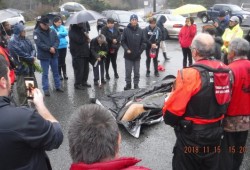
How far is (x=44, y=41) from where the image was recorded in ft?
24.3

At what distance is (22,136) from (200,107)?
182 centimetres

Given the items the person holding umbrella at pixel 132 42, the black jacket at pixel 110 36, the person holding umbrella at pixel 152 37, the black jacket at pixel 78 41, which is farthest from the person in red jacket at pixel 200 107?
the person holding umbrella at pixel 152 37

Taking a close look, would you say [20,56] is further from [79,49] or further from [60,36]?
[60,36]

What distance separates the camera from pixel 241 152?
3.89m

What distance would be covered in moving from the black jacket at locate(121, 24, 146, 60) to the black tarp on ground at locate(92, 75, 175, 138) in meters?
1.14

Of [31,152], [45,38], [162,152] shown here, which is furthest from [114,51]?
[31,152]

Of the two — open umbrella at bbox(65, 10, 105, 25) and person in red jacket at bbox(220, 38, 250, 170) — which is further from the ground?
open umbrella at bbox(65, 10, 105, 25)

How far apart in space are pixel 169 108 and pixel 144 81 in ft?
19.4

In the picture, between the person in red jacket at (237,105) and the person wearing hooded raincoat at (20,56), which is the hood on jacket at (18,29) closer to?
the person wearing hooded raincoat at (20,56)

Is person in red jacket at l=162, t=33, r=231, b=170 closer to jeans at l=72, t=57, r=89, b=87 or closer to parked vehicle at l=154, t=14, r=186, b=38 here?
jeans at l=72, t=57, r=89, b=87

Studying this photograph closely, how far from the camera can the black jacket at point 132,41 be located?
25.6 feet

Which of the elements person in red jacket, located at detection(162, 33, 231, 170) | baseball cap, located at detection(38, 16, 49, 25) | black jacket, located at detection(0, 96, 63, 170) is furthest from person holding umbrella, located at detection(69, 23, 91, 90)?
black jacket, located at detection(0, 96, 63, 170)

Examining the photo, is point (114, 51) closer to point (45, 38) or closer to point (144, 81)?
point (144, 81)

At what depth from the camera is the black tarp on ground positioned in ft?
18.7
